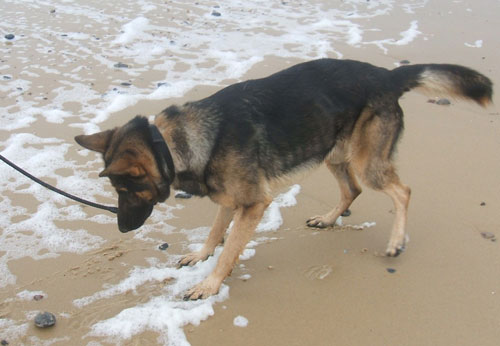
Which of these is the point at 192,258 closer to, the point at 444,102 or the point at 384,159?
the point at 384,159

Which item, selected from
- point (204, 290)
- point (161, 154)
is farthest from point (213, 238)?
point (161, 154)

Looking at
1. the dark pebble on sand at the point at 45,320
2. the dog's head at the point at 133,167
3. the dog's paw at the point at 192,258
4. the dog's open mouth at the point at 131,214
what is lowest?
the dog's paw at the point at 192,258

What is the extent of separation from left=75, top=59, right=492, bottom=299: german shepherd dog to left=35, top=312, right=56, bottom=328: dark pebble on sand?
0.80 metres

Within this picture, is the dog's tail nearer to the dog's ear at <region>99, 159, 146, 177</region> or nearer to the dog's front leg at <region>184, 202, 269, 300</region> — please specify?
the dog's front leg at <region>184, 202, 269, 300</region>

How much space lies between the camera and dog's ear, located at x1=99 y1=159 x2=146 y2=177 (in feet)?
10.8

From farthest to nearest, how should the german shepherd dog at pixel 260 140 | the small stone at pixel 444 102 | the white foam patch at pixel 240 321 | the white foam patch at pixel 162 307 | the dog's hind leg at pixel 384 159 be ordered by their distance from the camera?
1. the small stone at pixel 444 102
2. the dog's hind leg at pixel 384 159
3. the german shepherd dog at pixel 260 140
4. the white foam patch at pixel 240 321
5. the white foam patch at pixel 162 307

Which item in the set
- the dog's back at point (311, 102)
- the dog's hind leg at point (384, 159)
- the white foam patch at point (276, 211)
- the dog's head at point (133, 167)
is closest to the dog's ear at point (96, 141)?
the dog's head at point (133, 167)

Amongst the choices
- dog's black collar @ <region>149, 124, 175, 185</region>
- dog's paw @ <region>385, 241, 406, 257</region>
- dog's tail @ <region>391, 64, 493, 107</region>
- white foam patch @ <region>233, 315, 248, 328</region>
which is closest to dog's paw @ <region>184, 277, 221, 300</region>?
white foam patch @ <region>233, 315, 248, 328</region>

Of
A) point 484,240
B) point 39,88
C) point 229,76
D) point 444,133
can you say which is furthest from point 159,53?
point 484,240

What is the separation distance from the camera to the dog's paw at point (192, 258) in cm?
433

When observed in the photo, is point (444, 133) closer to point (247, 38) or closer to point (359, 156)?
point (359, 156)

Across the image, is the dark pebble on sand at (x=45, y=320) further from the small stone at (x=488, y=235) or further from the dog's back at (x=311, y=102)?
the small stone at (x=488, y=235)

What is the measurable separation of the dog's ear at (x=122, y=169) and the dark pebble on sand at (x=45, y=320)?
3.63ft

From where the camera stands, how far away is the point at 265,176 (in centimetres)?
410
